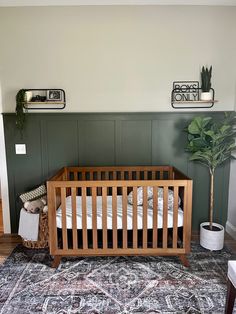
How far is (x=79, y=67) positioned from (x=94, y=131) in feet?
2.45

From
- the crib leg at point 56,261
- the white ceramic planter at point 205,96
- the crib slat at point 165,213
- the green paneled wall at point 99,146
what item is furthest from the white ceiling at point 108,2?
the crib leg at point 56,261

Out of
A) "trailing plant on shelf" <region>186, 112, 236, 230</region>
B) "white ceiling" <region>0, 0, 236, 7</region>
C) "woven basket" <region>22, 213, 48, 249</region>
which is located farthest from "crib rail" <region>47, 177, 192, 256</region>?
"white ceiling" <region>0, 0, 236, 7</region>

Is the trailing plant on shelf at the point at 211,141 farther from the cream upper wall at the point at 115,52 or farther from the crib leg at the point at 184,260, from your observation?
the crib leg at the point at 184,260

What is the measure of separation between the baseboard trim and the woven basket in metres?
2.12

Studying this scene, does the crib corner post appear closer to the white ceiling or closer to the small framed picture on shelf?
the small framed picture on shelf

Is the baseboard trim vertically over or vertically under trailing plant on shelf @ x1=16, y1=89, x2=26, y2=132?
under

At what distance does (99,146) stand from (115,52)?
3.58 feet

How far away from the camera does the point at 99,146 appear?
9.96 feet

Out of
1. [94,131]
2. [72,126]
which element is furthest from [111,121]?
[72,126]

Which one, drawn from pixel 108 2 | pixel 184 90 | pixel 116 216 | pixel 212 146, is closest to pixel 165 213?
pixel 116 216

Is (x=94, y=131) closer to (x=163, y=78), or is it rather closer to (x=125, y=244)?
(x=163, y=78)

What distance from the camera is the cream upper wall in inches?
112

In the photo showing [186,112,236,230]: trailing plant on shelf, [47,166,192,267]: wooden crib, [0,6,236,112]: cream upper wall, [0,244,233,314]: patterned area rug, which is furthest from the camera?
[0,6,236,112]: cream upper wall

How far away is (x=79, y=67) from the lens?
2906mm
